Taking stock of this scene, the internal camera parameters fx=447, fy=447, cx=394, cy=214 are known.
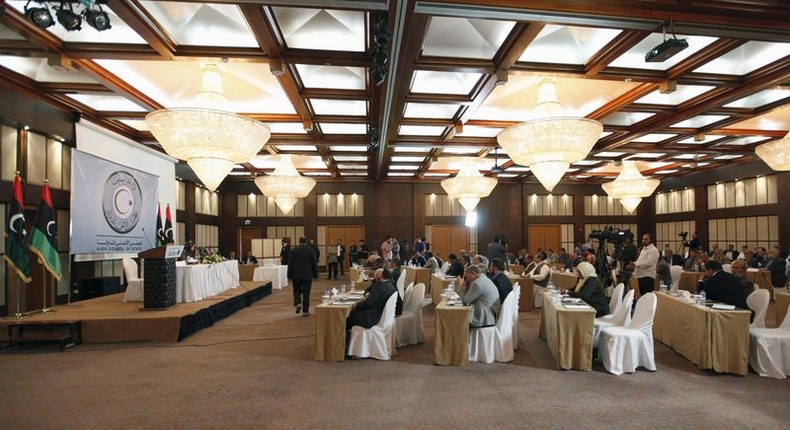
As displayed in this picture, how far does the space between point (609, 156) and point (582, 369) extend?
1036 cm

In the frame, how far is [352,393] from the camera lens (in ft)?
14.5

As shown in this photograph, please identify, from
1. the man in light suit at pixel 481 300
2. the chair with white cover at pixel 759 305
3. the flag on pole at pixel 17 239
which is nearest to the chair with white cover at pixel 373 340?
the man in light suit at pixel 481 300

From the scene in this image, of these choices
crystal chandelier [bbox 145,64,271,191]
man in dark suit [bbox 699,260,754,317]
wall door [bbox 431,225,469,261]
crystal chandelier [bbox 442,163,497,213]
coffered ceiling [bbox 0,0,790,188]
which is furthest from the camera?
wall door [bbox 431,225,469,261]

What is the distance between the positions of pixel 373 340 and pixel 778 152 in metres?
7.83

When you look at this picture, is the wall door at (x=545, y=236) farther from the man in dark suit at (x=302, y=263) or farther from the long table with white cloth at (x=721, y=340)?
the long table with white cloth at (x=721, y=340)

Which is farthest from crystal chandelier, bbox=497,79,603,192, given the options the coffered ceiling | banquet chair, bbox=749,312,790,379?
banquet chair, bbox=749,312,790,379

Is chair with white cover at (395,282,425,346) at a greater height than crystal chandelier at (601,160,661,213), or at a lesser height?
lesser

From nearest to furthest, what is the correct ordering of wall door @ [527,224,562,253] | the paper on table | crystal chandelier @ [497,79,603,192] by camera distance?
the paper on table → crystal chandelier @ [497,79,603,192] → wall door @ [527,224,562,253]

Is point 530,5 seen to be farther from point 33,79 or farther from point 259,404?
point 33,79

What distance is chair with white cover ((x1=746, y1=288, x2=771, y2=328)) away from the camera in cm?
529

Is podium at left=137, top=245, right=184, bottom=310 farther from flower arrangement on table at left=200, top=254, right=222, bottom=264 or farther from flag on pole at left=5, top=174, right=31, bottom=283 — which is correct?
flower arrangement on table at left=200, top=254, right=222, bottom=264

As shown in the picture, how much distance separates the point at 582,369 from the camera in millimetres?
5090

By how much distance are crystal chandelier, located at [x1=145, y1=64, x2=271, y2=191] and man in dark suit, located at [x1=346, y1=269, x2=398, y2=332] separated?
9.24ft

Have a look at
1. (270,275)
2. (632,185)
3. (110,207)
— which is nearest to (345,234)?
(270,275)
